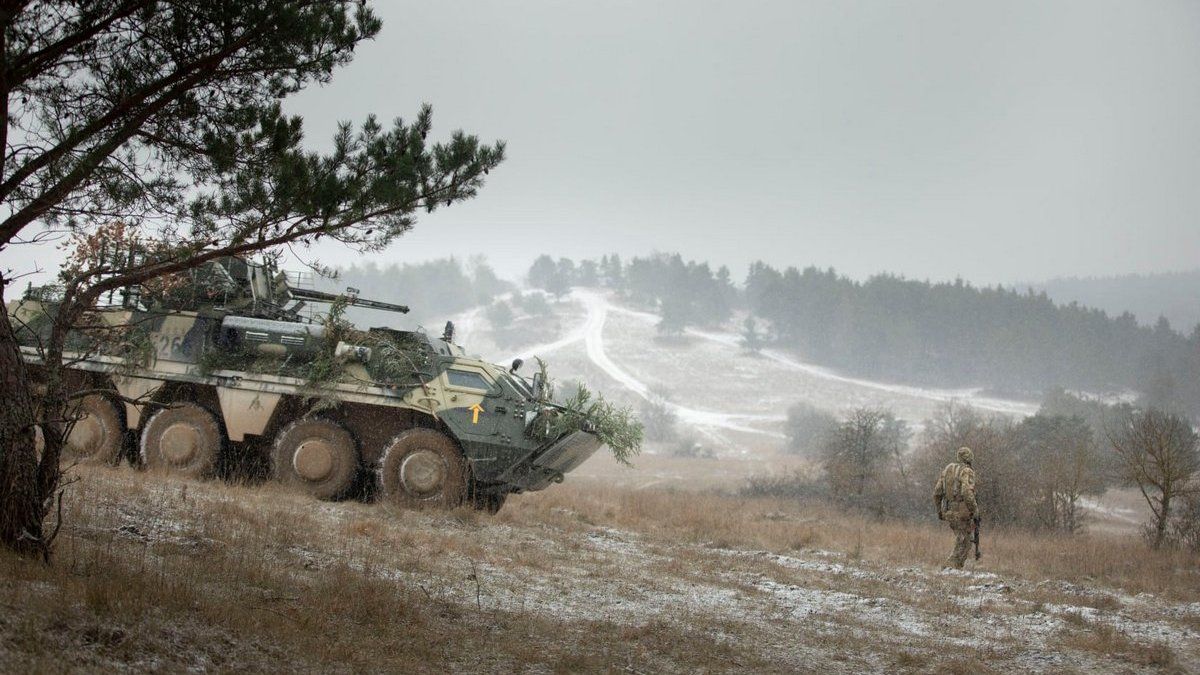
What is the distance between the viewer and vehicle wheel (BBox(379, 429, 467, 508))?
12.5 metres

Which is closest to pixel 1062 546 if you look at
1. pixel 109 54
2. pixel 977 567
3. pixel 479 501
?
pixel 977 567

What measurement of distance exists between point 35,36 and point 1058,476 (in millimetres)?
19766

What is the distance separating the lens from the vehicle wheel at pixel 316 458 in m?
12.6

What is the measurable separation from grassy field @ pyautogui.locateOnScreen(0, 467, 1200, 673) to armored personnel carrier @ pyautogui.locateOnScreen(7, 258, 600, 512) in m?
0.65

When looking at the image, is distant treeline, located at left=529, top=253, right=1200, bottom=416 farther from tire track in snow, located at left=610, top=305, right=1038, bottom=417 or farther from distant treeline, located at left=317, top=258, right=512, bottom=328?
distant treeline, located at left=317, top=258, right=512, bottom=328

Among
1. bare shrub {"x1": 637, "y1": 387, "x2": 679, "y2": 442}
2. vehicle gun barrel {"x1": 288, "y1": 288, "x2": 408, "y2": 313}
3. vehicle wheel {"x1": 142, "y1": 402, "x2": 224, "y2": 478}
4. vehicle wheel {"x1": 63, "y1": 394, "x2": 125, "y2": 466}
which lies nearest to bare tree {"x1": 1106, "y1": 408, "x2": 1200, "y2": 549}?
vehicle gun barrel {"x1": 288, "y1": 288, "x2": 408, "y2": 313}

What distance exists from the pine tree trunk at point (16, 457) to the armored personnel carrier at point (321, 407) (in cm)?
620

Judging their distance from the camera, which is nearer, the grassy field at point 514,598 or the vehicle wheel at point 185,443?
the grassy field at point 514,598

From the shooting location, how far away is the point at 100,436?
1308 cm

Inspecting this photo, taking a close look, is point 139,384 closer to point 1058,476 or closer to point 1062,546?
point 1062,546

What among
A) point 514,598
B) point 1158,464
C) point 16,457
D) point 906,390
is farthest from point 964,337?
point 16,457

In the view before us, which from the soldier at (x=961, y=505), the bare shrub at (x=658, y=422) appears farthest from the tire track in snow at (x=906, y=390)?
A: the soldier at (x=961, y=505)

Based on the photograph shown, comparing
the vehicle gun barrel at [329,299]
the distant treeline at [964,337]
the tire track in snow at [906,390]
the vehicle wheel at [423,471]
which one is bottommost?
the vehicle wheel at [423,471]

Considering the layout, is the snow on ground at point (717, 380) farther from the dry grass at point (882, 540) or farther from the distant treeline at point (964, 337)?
the dry grass at point (882, 540)
